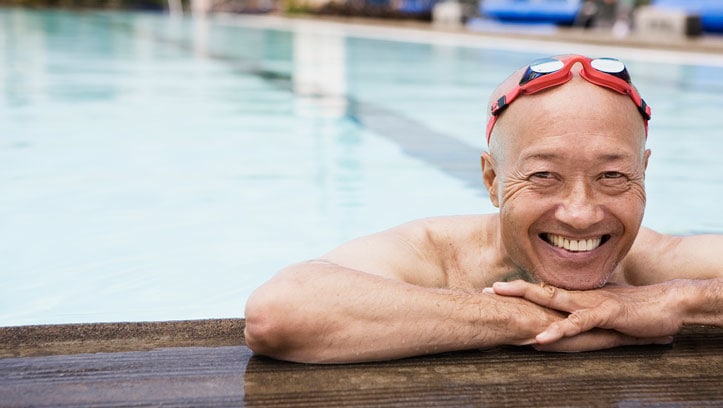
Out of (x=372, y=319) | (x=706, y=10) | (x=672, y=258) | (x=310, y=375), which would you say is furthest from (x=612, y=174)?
(x=706, y=10)

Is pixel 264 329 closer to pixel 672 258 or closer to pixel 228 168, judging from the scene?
pixel 672 258

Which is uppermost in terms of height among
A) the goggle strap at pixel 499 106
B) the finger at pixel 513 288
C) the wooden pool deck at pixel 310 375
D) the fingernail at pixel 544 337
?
the goggle strap at pixel 499 106

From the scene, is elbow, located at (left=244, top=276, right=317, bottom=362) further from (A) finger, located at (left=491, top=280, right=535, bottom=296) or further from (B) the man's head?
(B) the man's head

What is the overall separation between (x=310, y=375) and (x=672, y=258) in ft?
3.93

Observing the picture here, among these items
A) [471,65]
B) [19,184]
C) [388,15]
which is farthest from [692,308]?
[388,15]

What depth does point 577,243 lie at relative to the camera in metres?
2.44

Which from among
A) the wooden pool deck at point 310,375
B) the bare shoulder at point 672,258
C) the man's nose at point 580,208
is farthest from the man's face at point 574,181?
the bare shoulder at point 672,258

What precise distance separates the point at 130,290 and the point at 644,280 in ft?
6.80

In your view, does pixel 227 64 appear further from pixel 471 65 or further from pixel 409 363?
pixel 409 363

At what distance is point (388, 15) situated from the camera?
30172 mm

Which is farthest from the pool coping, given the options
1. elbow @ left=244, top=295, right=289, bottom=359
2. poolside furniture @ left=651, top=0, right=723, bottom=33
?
Answer: poolside furniture @ left=651, top=0, right=723, bottom=33

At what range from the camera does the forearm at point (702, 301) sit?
252cm

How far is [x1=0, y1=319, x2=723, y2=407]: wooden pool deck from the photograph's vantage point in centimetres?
214

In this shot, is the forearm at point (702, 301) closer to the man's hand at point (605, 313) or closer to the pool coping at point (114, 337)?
the man's hand at point (605, 313)
